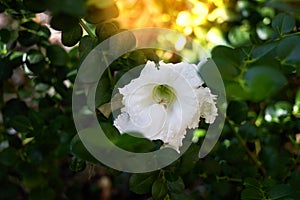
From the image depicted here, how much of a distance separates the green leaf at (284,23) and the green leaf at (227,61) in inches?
6.6

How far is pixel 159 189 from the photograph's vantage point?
864 mm

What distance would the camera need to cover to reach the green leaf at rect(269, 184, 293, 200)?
34.5 inches

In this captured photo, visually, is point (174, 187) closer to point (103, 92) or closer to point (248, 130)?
point (103, 92)

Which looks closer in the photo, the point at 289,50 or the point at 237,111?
the point at 289,50

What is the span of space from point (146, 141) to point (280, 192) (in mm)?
268

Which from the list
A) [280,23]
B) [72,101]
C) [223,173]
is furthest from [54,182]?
[280,23]

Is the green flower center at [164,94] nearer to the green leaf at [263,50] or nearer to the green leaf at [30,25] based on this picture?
the green leaf at [263,50]

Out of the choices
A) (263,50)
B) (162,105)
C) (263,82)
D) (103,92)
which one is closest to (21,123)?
(103,92)

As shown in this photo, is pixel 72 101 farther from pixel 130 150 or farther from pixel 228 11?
pixel 228 11

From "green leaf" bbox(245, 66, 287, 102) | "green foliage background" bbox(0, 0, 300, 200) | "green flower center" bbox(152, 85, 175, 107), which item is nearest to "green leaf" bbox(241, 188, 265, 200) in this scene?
"green foliage background" bbox(0, 0, 300, 200)

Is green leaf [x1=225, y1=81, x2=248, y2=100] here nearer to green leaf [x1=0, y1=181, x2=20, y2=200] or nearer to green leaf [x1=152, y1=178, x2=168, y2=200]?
green leaf [x1=152, y1=178, x2=168, y2=200]

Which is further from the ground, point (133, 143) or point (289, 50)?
point (289, 50)

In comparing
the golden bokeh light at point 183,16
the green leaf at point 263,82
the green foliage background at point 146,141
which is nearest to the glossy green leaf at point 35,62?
the green foliage background at point 146,141

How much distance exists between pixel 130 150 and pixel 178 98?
11 cm
